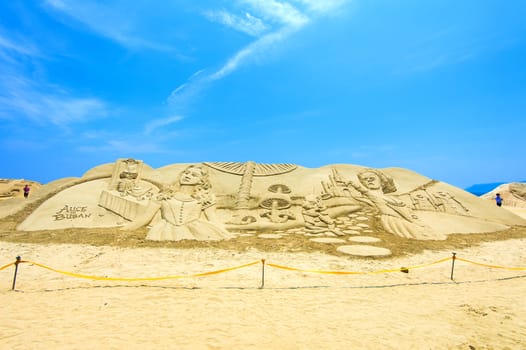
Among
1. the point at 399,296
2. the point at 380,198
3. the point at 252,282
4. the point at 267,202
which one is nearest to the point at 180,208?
the point at 267,202

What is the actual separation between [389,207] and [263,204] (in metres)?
5.63

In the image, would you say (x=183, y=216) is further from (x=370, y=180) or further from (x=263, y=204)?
(x=370, y=180)

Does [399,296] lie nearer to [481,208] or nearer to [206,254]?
[206,254]

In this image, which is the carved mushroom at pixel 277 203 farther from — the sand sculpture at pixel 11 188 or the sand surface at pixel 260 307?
the sand sculpture at pixel 11 188

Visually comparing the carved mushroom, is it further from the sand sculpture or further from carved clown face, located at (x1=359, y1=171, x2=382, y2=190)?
the sand sculpture

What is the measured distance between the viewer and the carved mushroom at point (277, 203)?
1230 cm

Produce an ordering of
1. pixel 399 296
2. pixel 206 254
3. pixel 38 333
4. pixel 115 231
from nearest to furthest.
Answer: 1. pixel 38 333
2. pixel 399 296
3. pixel 206 254
4. pixel 115 231

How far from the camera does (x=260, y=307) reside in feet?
15.1

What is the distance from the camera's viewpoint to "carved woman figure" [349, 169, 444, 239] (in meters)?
10.7

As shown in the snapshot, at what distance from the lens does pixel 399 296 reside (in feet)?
16.9

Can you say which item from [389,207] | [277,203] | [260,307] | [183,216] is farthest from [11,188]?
[389,207]

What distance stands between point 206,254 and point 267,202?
5.53 meters

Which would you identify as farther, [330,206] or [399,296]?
[330,206]

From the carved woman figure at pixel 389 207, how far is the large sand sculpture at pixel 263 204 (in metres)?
0.04
